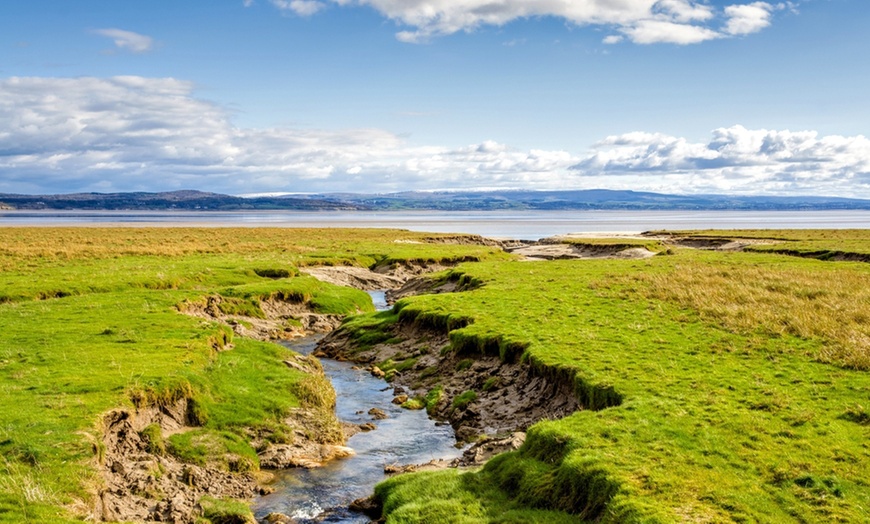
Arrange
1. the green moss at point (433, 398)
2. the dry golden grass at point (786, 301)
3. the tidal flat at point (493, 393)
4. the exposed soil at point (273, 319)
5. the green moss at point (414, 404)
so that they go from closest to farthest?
the tidal flat at point (493, 393) < the dry golden grass at point (786, 301) < the green moss at point (433, 398) < the green moss at point (414, 404) < the exposed soil at point (273, 319)

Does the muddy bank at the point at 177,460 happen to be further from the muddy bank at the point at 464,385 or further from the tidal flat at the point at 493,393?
the muddy bank at the point at 464,385

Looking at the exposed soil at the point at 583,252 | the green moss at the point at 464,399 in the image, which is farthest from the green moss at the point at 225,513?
the exposed soil at the point at 583,252

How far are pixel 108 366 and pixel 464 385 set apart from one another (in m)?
15.8

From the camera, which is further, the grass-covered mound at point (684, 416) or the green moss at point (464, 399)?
the green moss at point (464, 399)

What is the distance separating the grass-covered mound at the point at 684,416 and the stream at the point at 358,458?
191 centimetres

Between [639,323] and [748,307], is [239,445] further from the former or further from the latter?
[748,307]

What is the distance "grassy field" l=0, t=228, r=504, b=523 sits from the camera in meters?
17.8

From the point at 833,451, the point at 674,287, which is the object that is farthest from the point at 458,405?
the point at 674,287

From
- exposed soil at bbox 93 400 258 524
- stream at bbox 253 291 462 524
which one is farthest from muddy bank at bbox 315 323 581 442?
exposed soil at bbox 93 400 258 524

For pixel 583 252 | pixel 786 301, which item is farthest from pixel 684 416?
pixel 583 252

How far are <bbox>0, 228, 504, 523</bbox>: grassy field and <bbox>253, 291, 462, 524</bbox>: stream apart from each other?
91.2 inches

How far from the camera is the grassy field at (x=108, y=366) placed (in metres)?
17.8

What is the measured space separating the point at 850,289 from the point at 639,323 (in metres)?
18.0

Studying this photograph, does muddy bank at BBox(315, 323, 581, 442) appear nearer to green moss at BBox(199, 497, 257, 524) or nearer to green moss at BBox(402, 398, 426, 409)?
green moss at BBox(402, 398, 426, 409)
